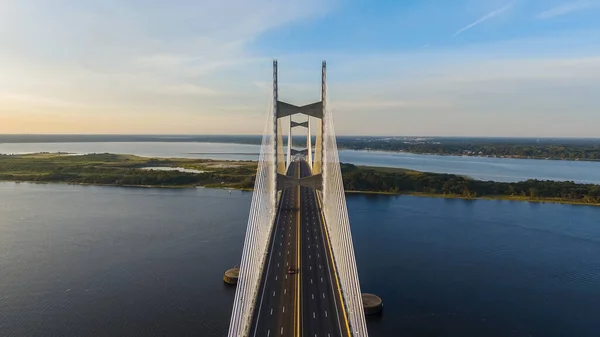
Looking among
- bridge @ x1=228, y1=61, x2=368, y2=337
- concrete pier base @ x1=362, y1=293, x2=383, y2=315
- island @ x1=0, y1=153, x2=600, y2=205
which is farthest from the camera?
island @ x1=0, y1=153, x2=600, y2=205

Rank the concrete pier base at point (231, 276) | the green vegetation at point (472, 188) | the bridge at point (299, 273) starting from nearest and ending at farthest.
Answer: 1. the bridge at point (299, 273)
2. the concrete pier base at point (231, 276)
3. the green vegetation at point (472, 188)

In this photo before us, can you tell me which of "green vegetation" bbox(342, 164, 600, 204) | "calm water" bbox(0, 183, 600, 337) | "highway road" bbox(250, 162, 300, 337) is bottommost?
"calm water" bbox(0, 183, 600, 337)

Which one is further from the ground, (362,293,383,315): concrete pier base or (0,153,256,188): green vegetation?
(0,153,256,188): green vegetation

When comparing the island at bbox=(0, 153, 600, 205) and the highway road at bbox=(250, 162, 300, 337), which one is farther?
the island at bbox=(0, 153, 600, 205)

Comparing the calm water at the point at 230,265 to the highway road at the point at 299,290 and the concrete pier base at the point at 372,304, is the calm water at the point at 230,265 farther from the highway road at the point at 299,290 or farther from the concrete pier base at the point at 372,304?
the highway road at the point at 299,290

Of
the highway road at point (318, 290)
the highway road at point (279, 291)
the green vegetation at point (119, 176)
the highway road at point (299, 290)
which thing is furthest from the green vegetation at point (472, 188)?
the highway road at point (279, 291)

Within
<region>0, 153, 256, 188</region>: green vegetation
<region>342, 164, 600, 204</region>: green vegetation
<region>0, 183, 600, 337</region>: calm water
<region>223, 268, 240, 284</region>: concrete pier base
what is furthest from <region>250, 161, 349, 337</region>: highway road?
<region>0, 153, 256, 188</region>: green vegetation

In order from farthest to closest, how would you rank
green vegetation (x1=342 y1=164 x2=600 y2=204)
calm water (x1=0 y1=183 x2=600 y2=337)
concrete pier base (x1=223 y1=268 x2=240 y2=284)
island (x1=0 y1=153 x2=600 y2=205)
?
island (x1=0 y1=153 x2=600 y2=205) → green vegetation (x1=342 y1=164 x2=600 y2=204) → concrete pier base (x1=223 y1=268 x2=240 y2=284) → calm water (x1=0 y1=183 x2=600 y2=337)

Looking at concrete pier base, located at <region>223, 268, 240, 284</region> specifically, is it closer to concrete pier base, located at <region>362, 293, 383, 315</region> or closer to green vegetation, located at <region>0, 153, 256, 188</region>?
concrete pier base, located at <region>362, 293, 383, 315</region>
